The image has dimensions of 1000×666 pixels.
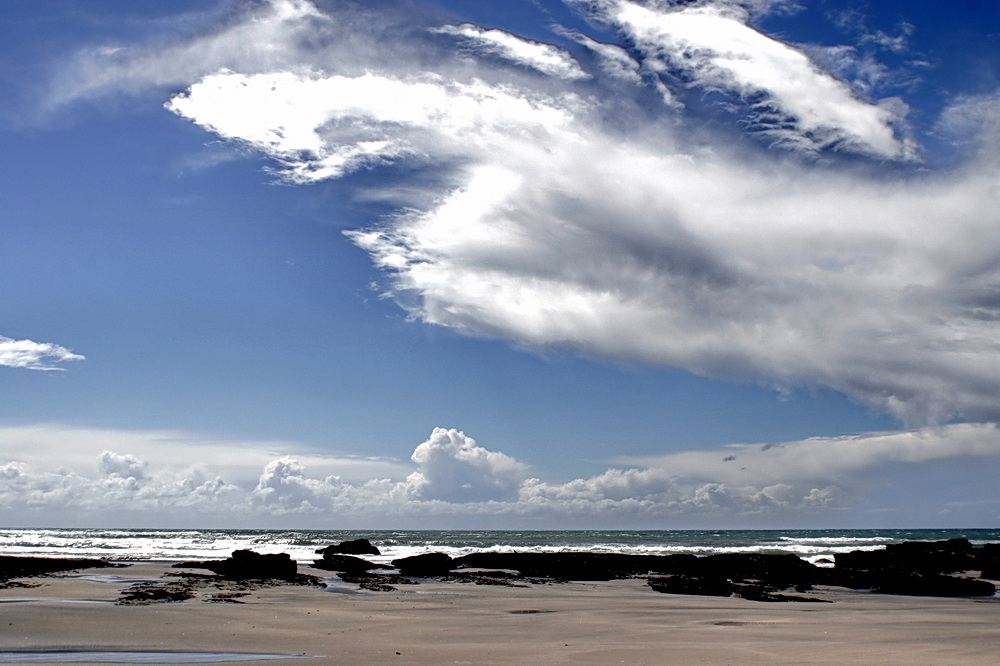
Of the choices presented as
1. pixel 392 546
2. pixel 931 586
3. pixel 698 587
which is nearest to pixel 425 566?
pixel 698 587

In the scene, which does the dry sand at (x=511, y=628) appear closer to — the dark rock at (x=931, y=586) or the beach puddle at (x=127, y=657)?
the beach puddle at (x=127, y=657)

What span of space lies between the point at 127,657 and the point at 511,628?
7366 millimetres

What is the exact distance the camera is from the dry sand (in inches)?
440

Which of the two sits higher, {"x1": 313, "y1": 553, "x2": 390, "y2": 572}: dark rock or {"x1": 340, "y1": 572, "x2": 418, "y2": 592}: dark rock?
{"x1": 340, "y1": 572, "x2": 418, "y2": 592}: dark rock

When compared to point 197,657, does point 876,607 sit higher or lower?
lower

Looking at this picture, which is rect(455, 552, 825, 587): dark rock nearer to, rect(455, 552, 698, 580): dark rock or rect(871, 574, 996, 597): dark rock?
rect(455, 552, 698, 580): dark rock

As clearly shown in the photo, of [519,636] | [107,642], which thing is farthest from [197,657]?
[519,636]

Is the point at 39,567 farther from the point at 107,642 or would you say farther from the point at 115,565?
the point at 107,642

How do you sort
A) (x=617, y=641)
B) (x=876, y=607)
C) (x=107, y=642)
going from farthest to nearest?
(x=876, y=607) → (x=617, y=641) → (x=107, y=642)

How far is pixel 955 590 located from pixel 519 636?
1912 centimetres

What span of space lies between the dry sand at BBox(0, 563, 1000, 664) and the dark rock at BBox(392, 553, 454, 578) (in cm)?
841

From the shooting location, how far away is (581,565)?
31.5 metres

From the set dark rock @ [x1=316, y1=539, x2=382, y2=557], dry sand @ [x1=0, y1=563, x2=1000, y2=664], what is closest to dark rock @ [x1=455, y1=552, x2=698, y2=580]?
dry sand @ [x1=0, y1=563, x2=1000, y2=664]

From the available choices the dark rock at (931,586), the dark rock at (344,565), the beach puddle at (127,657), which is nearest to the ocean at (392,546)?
the dark rock at (344,565)
